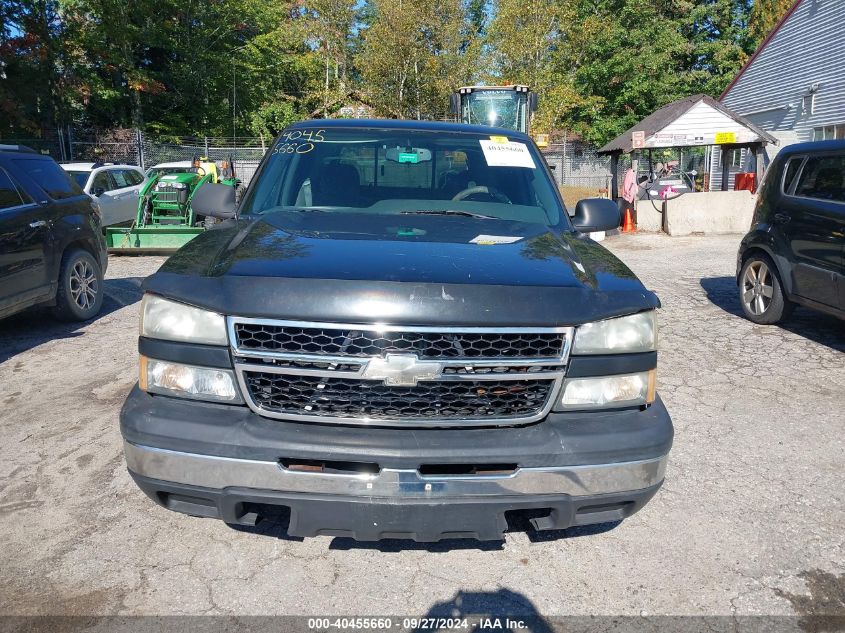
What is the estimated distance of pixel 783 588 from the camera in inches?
109

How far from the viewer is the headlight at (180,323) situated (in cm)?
239

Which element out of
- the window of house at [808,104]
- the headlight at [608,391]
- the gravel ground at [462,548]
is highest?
the window of house at [808,104]

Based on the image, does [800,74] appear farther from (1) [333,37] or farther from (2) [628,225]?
(1) [333,37]

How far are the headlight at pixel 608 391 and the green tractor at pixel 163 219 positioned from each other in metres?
10.6

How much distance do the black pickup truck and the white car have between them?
12.7 meters

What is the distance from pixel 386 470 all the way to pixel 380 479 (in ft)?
0.12

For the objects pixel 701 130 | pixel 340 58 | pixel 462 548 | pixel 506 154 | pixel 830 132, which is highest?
pixel 340 58

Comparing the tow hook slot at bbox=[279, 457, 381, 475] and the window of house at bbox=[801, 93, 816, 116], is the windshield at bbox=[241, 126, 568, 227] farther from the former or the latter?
the window of house at bbox=[801, 93, 816, 116]

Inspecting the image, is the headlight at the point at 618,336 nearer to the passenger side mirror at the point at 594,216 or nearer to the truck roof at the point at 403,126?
the passenger side mirror at the point at 594,216

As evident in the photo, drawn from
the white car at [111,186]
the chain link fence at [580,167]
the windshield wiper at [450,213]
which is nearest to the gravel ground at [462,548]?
the windshield wiper at [450,213]

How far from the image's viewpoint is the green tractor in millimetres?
12156

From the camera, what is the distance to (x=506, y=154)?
12.9ft

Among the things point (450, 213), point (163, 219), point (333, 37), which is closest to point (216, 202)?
point (450, 213)

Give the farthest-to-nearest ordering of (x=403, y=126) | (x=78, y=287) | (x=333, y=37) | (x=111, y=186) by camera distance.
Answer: (x=333, y=37), (x=111, y=186), (x=78, y=287), (x=403, y=126)
